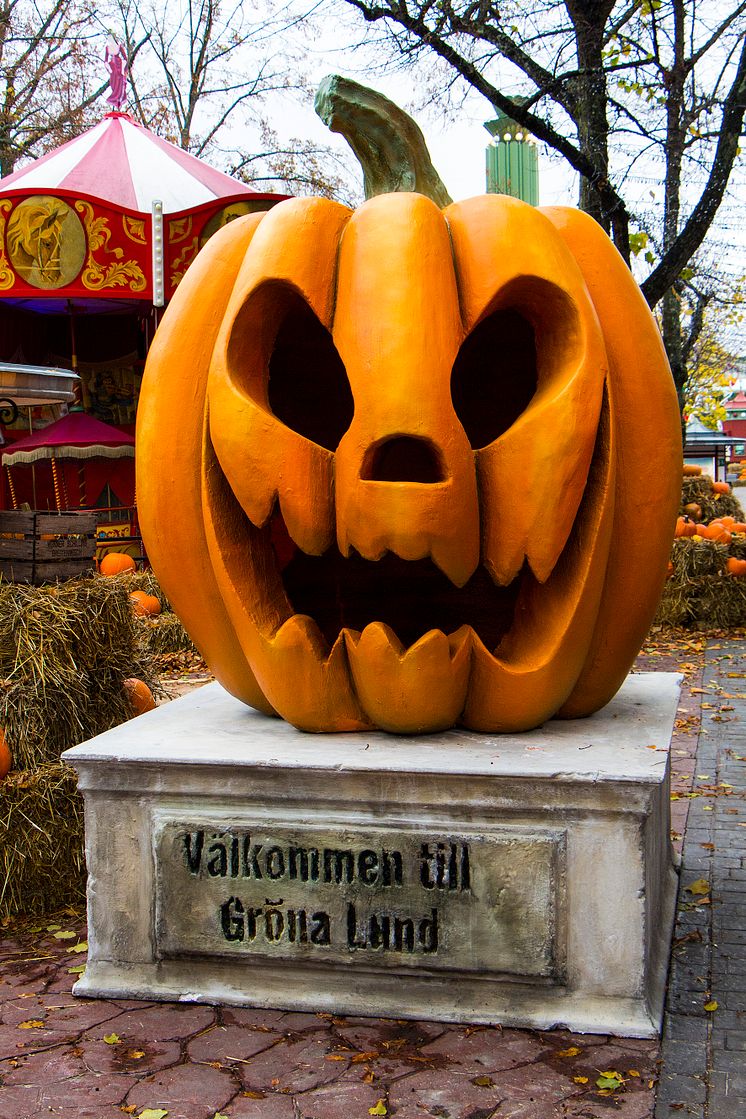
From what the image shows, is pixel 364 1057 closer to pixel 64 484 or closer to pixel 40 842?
pixel 40 842

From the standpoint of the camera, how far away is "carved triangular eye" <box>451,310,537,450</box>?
358 cm

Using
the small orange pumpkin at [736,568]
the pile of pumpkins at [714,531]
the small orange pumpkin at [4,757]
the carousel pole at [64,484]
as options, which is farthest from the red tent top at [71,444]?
the small orange pumpkin at [4,757]

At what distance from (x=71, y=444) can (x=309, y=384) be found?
821cm

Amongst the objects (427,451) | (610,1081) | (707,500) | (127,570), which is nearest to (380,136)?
(427,451)

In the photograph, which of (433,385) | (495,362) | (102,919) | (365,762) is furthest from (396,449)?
(102,919)

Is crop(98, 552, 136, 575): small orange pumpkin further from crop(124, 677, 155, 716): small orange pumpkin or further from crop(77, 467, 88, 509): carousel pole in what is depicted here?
crop(124, 677, 155, 716): small orange pumpkin

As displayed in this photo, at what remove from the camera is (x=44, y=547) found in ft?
15.3

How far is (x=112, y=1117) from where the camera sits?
95.3 inches

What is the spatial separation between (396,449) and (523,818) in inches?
54.1

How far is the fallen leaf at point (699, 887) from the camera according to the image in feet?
12.5

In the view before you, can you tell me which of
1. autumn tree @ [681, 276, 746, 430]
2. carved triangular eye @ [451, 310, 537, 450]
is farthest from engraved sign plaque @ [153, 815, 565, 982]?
autumn tree @ [681, 276, 746, 430]

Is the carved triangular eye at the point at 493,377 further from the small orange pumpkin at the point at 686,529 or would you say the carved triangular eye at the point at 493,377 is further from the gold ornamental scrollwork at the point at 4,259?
the gold ornamental scrollwork at the point at 4,259

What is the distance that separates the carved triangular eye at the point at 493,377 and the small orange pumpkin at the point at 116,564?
7484 mm

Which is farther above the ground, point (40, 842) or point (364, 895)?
point (364, 895)
